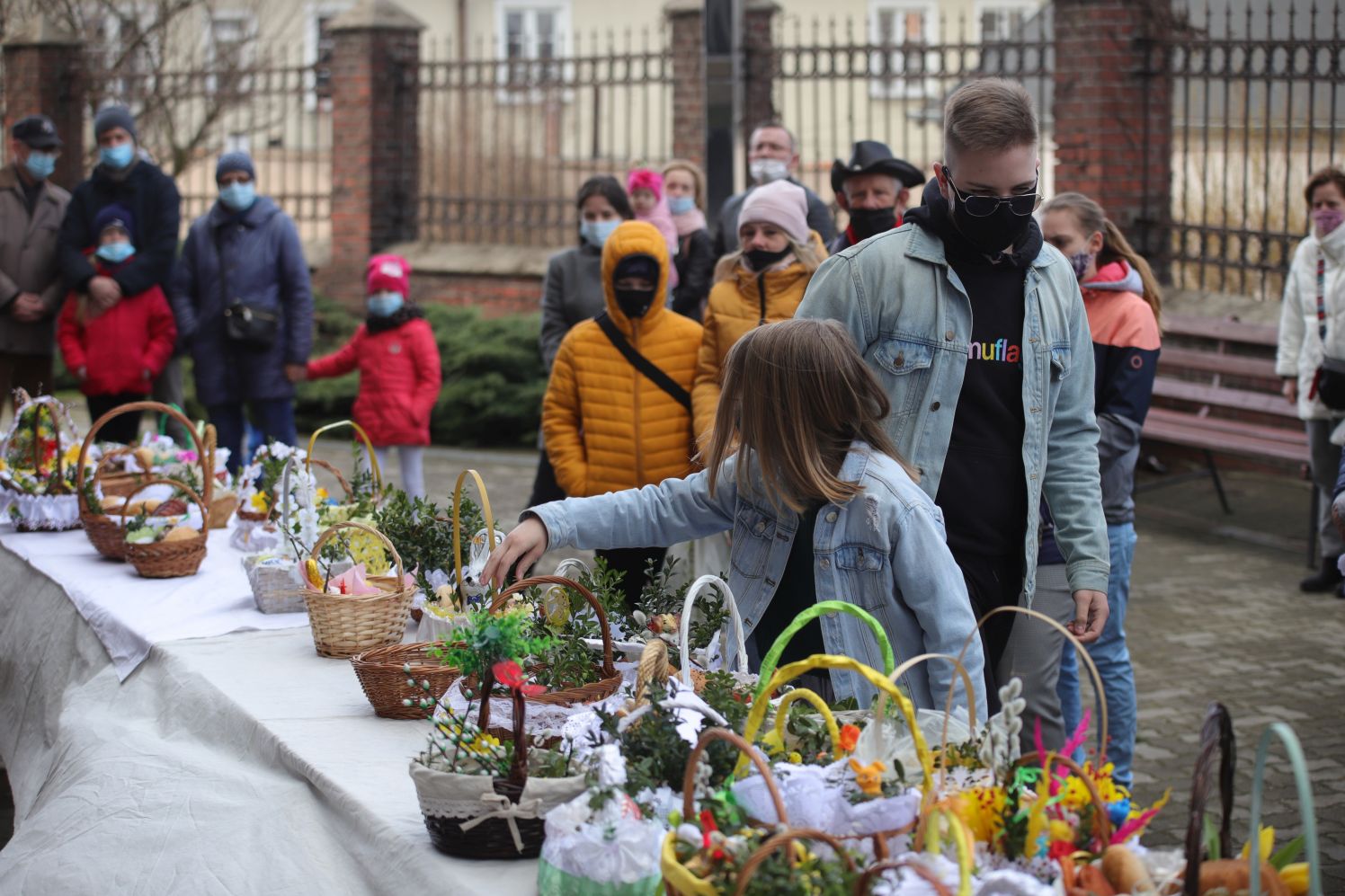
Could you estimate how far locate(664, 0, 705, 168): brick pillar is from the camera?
1362 cm

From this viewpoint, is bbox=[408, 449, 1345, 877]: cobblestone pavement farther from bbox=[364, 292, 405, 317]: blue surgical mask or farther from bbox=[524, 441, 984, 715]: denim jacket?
bbox=[524, 441, 984, 715]: denim jacket

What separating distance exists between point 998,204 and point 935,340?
1.00 feet

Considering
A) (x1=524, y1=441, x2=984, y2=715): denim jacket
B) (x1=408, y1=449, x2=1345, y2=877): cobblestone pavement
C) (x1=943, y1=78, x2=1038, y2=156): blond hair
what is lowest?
(x1=408, y1=449, x2=1345, y2=877): cobblestone pavement

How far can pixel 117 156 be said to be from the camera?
8.50 metres

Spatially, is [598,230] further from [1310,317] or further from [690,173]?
[1310,317]

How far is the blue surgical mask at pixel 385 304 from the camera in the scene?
303 inches

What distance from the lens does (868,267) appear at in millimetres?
3344

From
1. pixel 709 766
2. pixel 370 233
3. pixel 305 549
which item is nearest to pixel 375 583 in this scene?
pixel 305 549

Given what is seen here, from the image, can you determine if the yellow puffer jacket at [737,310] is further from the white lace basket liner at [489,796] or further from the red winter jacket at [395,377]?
the white lace basket liner at [489,796]

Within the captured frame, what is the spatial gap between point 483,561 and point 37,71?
14273 millimetres

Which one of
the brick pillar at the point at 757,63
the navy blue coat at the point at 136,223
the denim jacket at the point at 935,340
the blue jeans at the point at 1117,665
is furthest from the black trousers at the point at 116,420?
the brick pillar at the point at 757,63

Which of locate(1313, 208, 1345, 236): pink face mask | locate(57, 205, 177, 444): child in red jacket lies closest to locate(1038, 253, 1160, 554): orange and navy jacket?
locate(1313, 208, 1345, 236): pink face mask

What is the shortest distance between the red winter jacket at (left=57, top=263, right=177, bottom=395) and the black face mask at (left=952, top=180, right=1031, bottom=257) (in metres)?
6.08

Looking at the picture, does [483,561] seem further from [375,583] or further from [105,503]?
[105,503]
